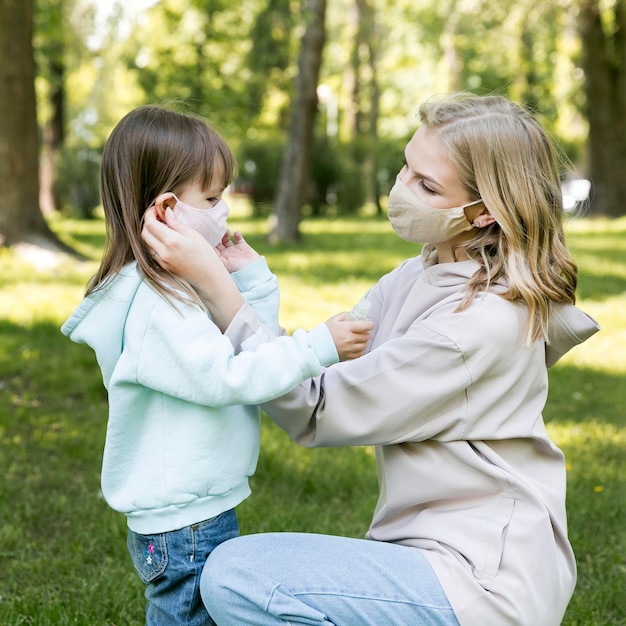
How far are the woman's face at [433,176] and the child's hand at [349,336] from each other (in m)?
0.42

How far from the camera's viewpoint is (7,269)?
10.1 metres

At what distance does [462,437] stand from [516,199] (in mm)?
637

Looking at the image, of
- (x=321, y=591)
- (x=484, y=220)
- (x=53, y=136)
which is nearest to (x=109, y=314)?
(x=321, y=591)

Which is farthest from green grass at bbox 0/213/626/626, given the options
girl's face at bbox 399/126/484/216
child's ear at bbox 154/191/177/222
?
child's ear at bbox 154/191/177/222

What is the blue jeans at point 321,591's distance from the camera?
2113 millimetres

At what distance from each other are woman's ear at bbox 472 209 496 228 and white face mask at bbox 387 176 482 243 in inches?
1.1

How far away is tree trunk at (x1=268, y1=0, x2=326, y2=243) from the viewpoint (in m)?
13.7

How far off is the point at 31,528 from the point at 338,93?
40711 mm

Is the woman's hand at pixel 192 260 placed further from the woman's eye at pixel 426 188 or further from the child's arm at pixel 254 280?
the woman's eye at pixel 426 188

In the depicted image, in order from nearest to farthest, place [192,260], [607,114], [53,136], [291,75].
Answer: [192,260]
[607,114]
[291,75]
[53,136]

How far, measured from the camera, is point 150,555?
2299 millimetres

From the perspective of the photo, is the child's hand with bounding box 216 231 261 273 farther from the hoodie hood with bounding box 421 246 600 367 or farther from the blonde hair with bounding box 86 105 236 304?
the hoodie hood with bounding box 421 246 600 367

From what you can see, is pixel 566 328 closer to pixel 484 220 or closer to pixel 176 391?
pixel 484 220

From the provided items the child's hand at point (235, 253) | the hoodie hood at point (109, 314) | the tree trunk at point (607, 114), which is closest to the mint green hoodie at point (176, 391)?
the hoodie hood at point (109, 314)
